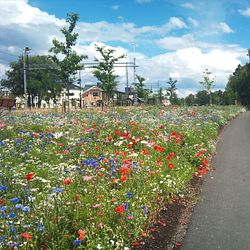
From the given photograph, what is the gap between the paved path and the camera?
504 cm

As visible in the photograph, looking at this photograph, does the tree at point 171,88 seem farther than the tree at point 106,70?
Yes

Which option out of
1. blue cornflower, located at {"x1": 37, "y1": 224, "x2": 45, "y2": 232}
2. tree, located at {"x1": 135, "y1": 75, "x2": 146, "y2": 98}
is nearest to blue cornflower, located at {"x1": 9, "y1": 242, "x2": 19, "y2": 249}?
blue cornflower, located at {"x1": 37, "y1": 224, "x2": 45, "y2": 232}

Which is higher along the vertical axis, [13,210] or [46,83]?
[46,83]

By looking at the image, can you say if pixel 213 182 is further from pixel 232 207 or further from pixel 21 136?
pixel 21 136

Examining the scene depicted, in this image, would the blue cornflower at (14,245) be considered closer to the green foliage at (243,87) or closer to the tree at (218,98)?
the green foliage at (243,87)

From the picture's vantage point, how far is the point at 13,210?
446 centimetres

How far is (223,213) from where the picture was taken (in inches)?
249

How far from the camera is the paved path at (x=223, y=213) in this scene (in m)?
5.04

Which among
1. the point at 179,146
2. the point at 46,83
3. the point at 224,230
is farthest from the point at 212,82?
the point at 224,230

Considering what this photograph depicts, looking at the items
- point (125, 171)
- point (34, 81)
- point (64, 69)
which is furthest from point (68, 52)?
point (34, 81)

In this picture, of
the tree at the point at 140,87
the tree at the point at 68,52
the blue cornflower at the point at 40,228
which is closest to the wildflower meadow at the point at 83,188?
the blue cornflower at the point at 40,228

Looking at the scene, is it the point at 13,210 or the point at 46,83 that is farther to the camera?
the point at 46,83

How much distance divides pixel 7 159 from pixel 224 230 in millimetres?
4266

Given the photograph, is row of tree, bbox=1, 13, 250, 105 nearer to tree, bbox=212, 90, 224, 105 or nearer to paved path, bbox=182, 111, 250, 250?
tree, bbox=212, 90, 224, 105
